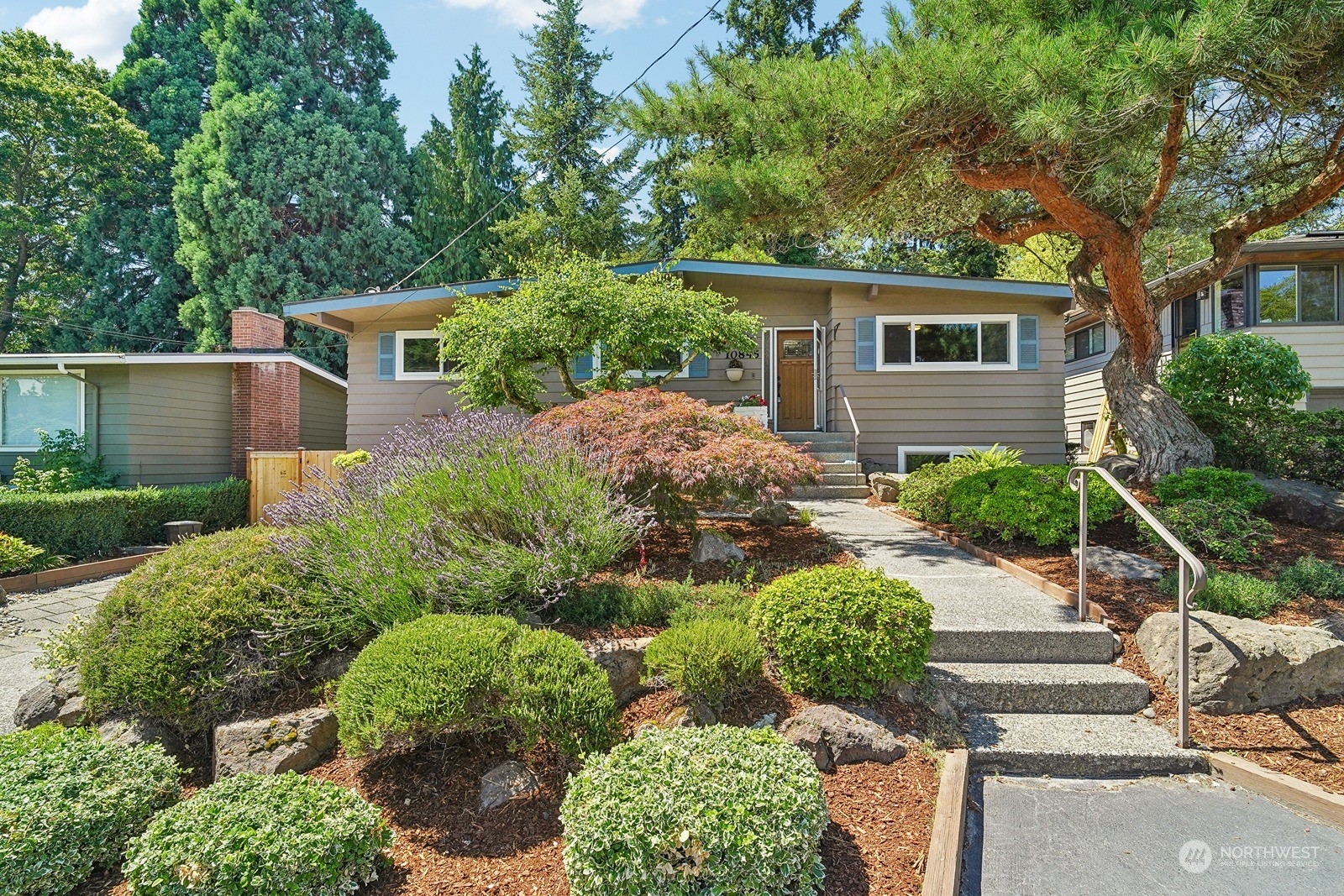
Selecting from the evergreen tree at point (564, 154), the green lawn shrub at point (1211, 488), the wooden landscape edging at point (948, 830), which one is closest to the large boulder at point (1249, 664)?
the wooden landscape edging at point (948, 830)

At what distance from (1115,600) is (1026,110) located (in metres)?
→ 3.55

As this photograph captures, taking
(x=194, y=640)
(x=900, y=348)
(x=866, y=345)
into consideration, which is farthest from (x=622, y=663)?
(x=900, y=348)

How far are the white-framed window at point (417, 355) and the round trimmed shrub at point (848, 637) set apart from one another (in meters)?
9.81

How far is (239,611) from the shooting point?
334 centimetres

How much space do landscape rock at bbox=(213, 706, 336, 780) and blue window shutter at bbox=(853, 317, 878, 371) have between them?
9.52m

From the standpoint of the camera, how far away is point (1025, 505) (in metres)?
5.97

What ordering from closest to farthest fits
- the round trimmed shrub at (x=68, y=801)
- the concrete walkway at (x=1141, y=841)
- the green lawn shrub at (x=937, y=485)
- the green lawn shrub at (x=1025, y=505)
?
1. the round trimmed shrub at (x=68, y=801)
2. the concrete walkway at (x=1141, y=841)
3. the green lawn shrub at (x=1025, y=505)
4. the green lawn shrub at (x=937, y=485)

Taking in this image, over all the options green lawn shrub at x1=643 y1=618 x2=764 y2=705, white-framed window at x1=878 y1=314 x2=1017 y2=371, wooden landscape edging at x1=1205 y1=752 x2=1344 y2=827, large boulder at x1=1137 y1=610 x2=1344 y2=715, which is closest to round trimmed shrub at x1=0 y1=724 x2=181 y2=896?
green lawn shrub at x1=643 y1=618 x2=764 y2=705

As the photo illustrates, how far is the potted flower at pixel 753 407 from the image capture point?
33.9ft

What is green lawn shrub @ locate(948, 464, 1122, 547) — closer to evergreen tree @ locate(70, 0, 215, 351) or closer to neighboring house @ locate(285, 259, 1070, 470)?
neighboring house @ locate(285, 259, 1070, 470)

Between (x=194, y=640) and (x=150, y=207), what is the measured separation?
24.6 meters

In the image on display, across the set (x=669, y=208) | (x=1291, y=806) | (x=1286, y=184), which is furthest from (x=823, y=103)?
(x=669, y=208)

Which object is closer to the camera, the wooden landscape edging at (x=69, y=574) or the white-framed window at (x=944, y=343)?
the wooden landscape edging at (x=69, y=574)

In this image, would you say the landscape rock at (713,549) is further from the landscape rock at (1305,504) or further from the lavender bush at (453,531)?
the landscape rock at (1305,504)
